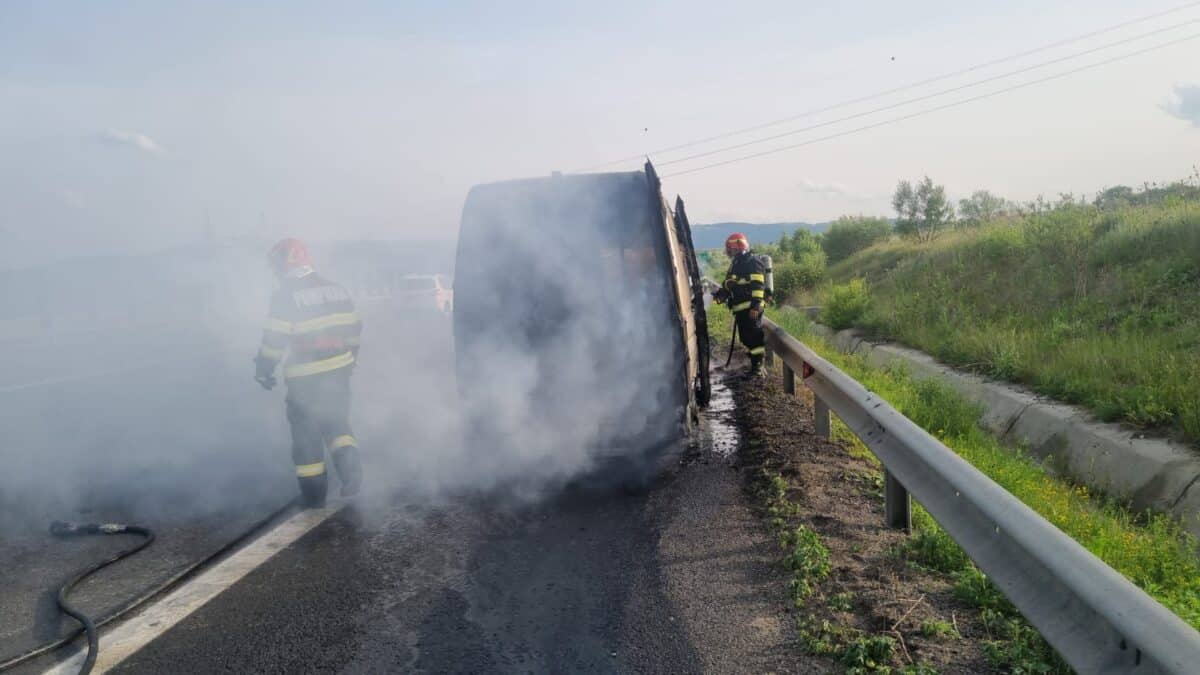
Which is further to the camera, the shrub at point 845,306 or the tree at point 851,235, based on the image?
the tree at point 851,235

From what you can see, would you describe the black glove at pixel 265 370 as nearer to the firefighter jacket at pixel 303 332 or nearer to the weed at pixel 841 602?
the firefighter jacket at pixel 303 332

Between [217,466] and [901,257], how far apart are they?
55.4ft

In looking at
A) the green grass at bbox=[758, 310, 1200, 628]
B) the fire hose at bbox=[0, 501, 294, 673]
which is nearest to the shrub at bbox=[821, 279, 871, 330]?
the green grass at bbox=[758, 310, 1200, 628]

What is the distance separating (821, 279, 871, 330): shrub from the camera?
536 inches

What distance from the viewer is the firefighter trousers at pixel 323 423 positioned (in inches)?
218

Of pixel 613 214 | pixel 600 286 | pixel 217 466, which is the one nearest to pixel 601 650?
pixel 600 286

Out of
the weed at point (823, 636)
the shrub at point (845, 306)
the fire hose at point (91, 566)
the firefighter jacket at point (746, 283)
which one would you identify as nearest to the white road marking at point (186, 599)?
the fire hose at point (91, 566)

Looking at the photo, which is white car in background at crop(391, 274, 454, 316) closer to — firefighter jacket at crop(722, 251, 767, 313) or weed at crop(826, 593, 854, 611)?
firefighter jacket at crop(722, 251, 767, 313)

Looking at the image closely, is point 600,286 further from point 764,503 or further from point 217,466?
point 217,466

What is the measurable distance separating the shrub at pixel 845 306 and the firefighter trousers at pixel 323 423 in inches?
385

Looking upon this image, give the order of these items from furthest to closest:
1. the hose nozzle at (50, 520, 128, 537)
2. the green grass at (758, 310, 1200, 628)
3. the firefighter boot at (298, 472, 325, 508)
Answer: the firefighter boot at (298, 472, 325, 508)
the hose nozzle at (50, 520, 128, 537)
the green grass at (758, 310, 1200, 628)

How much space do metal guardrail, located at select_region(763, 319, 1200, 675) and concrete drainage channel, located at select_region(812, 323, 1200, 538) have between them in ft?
6.61

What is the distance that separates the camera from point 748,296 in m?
10.1

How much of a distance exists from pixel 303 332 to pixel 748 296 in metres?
5.88
